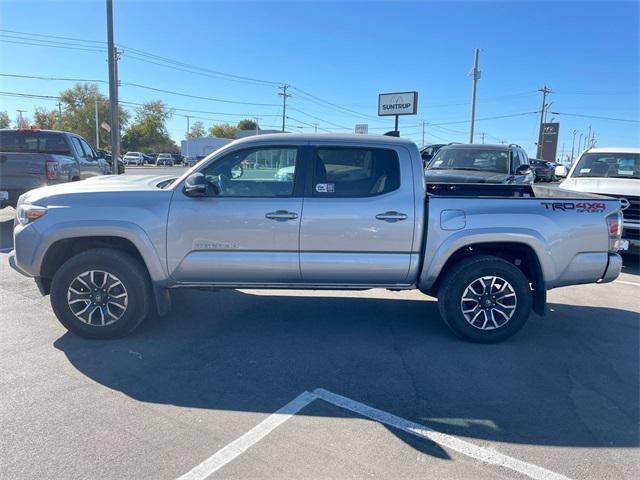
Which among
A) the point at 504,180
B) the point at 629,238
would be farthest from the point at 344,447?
the point at 504,180

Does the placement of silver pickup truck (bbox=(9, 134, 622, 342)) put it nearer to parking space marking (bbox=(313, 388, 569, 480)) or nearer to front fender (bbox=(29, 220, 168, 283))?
front fender (bbox=(29, 220, 168, 283))

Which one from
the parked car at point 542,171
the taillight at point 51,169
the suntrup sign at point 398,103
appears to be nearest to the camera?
the taillight at point 51,169

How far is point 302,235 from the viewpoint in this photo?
13.8 ft

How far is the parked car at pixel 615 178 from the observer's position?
744 cm

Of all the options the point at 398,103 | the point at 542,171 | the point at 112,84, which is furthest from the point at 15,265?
the point at 542,171

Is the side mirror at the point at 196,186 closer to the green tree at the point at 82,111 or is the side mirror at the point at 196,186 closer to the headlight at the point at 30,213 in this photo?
the headlight at the point at 30,213

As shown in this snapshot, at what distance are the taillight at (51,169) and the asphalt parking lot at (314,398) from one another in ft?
15.4

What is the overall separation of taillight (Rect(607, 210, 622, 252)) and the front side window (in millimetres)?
3060

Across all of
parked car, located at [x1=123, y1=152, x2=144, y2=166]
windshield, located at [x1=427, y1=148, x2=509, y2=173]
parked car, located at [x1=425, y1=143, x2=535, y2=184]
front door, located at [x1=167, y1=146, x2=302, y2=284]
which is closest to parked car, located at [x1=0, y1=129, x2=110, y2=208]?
front door, located at [x1=167, y1=146, x2=302, y2=284]

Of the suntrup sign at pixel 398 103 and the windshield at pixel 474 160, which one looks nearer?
the windshield at pixel 474 160

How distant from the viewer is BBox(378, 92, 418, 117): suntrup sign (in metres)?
20.5

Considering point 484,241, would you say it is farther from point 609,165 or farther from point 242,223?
point 609,165

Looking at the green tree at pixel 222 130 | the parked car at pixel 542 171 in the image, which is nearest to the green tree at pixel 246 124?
the green tree at pixel 222 130

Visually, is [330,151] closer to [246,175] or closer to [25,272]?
[246,175]
